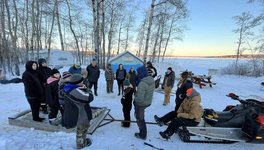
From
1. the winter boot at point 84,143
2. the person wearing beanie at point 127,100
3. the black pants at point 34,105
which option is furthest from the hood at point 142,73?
the black pants at point 34,105

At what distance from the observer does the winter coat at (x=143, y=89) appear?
170 inches

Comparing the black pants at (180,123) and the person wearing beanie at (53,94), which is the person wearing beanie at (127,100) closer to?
the black pants at (180,123)

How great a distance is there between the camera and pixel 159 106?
295 inches

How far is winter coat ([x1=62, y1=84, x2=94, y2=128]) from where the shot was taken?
3.51 meters

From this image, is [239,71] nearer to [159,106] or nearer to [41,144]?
[159,106]

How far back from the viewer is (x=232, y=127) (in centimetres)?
452

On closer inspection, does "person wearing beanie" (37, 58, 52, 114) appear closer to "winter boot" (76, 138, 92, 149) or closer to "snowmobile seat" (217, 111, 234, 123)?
"winter boot" (76, 138, 92, 149)

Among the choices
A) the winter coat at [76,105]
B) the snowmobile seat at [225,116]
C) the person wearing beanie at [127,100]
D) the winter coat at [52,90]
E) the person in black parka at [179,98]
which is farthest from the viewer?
the person in black parka at [179,98]

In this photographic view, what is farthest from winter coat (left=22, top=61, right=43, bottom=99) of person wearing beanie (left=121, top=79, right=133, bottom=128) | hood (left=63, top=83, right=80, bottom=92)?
person wearing beanie (left=121, top=79, right=133, bottom=128)

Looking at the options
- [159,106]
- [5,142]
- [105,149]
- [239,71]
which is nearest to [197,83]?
[159,106]

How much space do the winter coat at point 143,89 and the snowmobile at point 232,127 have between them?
1027 mm

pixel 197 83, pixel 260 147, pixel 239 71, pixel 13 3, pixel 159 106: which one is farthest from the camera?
pixel 239 71

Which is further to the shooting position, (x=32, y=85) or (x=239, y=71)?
(x=239, y=71)

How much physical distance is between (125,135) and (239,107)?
2.66 metres
